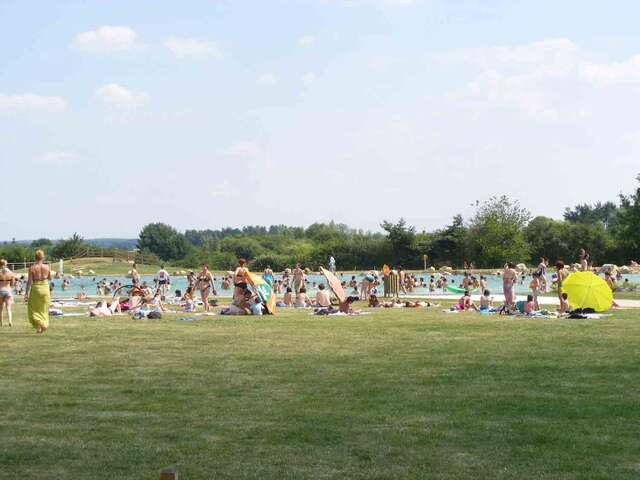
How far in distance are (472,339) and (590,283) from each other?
7.09 meters

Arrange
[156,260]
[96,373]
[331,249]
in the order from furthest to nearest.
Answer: [156,260] → [331,249] → [96,373]

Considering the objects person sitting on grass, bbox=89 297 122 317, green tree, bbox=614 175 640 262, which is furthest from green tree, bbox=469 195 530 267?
person sitting on grass, bbox=89 297 122 317

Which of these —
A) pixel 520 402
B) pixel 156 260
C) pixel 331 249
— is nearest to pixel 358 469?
pixel 520 402

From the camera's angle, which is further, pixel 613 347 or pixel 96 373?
pixel 613 347

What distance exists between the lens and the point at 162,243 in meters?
109

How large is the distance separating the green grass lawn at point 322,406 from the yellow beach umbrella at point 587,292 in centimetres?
525

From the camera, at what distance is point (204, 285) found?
82.5 feet

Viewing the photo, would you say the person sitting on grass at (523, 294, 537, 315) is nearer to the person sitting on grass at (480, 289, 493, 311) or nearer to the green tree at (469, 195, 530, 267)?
the person sitting on grass at (480, 289, 493, 311)

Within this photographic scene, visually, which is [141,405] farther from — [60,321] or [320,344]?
[60,321]

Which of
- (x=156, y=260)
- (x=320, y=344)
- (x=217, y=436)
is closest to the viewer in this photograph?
(x=217, y=436)

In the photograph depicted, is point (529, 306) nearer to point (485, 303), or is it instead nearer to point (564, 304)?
point (564, 304)

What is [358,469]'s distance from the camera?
668 cm

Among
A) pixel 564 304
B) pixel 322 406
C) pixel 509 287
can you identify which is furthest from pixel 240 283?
pixel 322 406

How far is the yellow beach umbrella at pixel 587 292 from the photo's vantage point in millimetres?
21234
